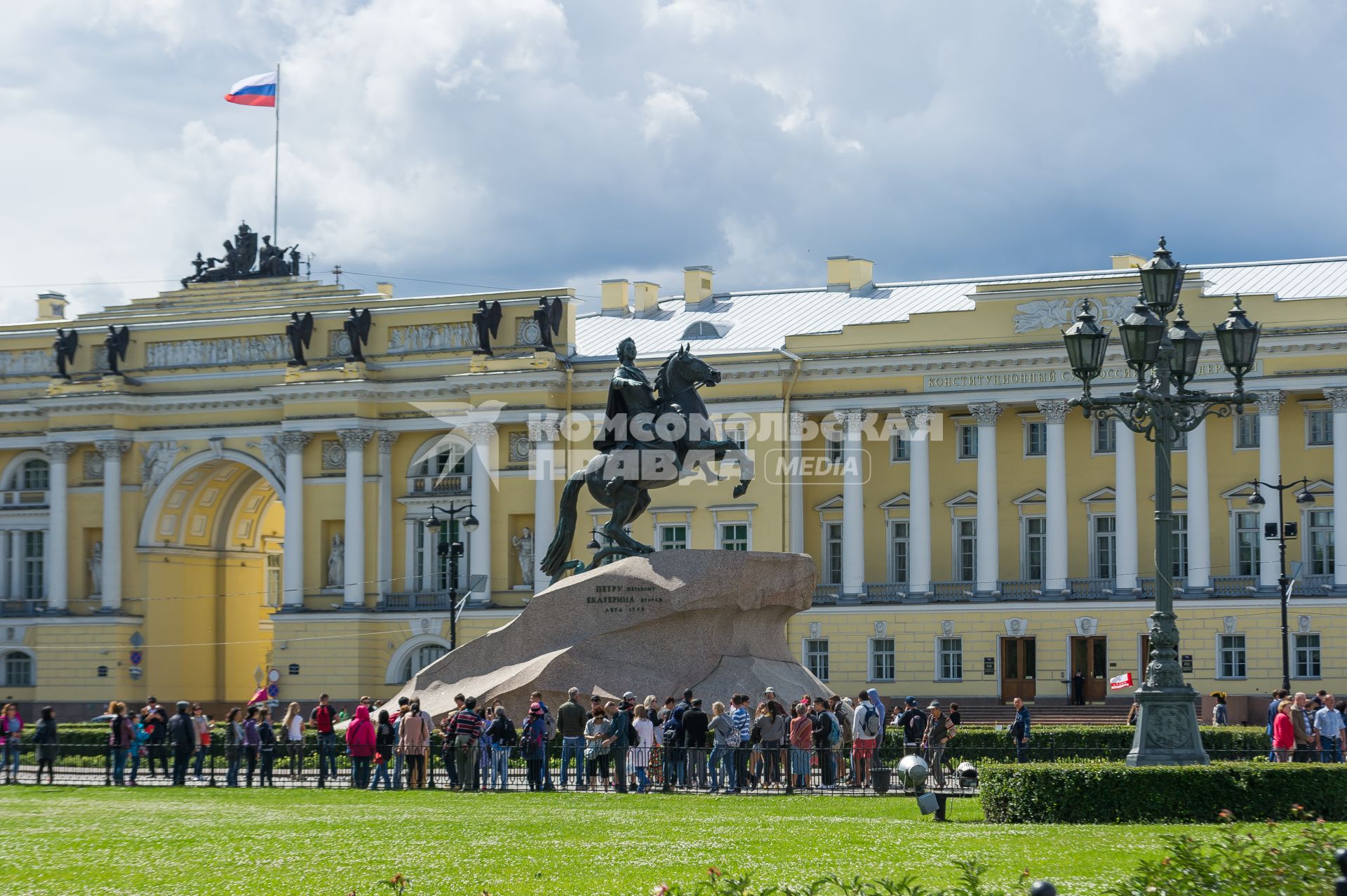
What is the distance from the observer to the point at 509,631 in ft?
98.7

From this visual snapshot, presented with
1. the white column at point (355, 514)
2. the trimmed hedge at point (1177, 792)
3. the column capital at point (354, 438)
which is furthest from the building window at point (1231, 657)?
the trimmed hedge at point (1177, 792)

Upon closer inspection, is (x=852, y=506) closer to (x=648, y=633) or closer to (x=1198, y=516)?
(x=1198, y=516)

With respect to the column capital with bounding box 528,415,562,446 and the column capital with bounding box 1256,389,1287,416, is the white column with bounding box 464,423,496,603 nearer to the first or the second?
the column capital with bounding box 528,415,562,446

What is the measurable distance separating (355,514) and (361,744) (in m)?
39.0

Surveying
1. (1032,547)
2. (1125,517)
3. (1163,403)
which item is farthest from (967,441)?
(1163,403)

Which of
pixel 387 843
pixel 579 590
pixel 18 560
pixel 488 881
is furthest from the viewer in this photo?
pixel 18 560

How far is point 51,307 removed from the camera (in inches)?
3034

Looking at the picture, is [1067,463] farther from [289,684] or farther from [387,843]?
[387,843]

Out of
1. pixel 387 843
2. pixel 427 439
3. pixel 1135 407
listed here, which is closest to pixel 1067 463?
pixel 427 439

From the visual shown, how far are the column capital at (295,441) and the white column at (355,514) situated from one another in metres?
1.39

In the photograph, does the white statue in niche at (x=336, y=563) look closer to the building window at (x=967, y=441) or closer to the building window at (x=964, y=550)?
the building window at (x=964, y=550)

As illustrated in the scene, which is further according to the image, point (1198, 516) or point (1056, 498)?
point (1056, 498)

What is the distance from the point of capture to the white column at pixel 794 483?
63.8m

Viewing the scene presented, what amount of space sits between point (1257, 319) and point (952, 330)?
924 centimetres
